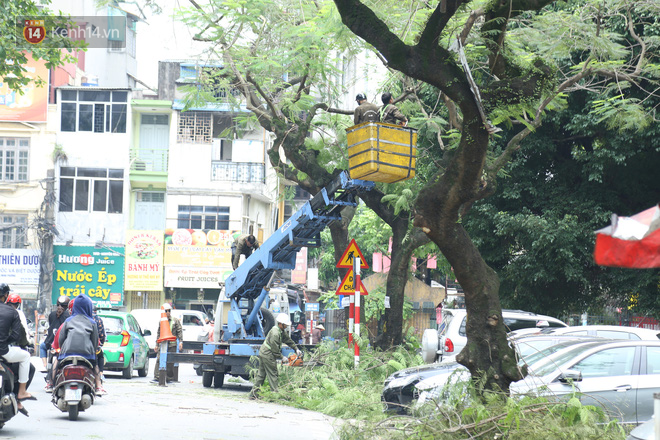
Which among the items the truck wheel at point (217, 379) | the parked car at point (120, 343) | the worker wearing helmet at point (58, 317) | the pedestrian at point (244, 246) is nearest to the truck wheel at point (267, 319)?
the pedestrian at point (244, 246)

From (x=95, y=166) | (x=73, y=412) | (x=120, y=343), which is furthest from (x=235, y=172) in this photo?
(x=73, y=412)

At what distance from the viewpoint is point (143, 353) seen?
21484mm

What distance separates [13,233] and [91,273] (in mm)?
4065

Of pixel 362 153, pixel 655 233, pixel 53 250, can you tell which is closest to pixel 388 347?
pixel 362 153

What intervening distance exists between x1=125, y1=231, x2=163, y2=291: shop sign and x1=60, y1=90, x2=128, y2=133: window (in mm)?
5444

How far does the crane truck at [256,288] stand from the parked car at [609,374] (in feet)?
17.8

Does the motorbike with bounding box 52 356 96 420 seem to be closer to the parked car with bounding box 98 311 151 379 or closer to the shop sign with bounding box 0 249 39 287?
the parked car with bounding box 98 311 151 379

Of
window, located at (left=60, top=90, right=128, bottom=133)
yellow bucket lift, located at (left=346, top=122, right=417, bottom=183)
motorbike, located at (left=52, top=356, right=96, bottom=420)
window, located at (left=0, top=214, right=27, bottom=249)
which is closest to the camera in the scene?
motorbike, located at (left=52, top=356, right=96, bottom=420)

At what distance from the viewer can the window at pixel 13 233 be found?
1487 inches

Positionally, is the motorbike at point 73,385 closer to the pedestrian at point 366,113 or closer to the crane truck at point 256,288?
the pedestrian at point 366,113

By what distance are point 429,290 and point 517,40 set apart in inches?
426

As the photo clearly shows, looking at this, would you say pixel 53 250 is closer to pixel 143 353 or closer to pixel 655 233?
pixel 143 353

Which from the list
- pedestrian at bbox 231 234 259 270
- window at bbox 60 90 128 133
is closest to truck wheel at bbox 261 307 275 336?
pedestrian at bbox 231 234 259 270

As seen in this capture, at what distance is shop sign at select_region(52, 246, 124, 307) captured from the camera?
38000mm
